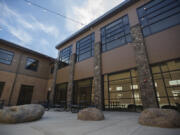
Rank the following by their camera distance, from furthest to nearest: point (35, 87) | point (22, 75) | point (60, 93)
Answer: point (35, 87) < point (22, 75) < point (60, 93)

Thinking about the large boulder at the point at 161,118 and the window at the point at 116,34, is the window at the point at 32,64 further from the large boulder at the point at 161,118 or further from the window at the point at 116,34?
the large boulder at the point at 161,118

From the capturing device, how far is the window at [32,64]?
13414mm

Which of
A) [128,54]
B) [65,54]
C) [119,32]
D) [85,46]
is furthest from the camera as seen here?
[65,54]

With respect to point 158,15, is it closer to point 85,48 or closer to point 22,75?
point 85,48

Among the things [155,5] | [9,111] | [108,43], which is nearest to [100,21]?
[108,43]

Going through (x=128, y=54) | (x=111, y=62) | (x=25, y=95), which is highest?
(x=128, y=54)

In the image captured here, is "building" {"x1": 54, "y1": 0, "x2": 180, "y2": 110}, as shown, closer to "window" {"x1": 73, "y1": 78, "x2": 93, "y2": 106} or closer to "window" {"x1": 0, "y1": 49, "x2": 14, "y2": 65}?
"window" {"x1": 73, "y1": 78, "x2": 93, "y2": 106}

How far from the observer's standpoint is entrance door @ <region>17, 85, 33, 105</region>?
11878mm

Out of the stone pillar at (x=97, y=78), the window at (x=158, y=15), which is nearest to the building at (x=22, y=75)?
the stone pillar at (x=97, y=78)

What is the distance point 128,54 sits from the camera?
7.28 meters

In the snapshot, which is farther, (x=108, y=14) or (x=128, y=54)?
(x=108, y=14)

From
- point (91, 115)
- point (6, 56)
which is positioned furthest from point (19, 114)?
point (6, 56)

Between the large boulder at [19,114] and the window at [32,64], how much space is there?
1163cm

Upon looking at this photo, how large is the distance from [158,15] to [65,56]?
1140 cm
